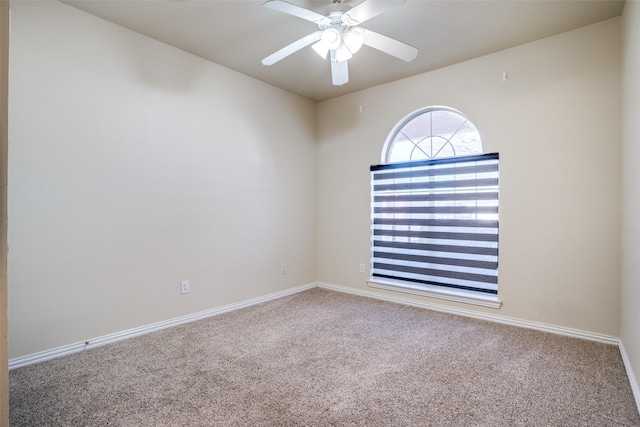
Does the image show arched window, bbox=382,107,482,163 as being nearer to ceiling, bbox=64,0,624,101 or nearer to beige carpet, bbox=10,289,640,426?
ceiling, bbox=64,0,624,101

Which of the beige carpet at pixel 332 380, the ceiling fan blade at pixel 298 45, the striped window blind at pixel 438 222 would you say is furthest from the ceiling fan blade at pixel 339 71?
the beige carpet at pixel 332 380

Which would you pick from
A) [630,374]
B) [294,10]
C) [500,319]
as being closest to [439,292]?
[500,319]

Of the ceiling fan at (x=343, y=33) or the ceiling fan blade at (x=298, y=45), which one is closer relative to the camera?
the ceiling fan at (x=343, y=33)

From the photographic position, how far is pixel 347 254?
4094 millimetres

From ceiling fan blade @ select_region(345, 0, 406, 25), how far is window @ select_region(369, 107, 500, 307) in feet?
5.75

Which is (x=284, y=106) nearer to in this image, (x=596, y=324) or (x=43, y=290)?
(x=43, y=290)

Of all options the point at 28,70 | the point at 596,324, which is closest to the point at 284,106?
the point at 28,70

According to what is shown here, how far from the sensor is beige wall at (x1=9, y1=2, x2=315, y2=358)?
7.06 ft

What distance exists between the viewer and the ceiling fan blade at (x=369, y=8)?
1.81 metres

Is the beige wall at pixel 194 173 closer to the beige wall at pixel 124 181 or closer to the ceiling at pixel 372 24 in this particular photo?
the beige wall at pixel 124 181

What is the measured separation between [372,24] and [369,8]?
689 mm

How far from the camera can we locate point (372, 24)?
8.25 feet

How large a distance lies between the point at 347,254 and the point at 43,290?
116 inches

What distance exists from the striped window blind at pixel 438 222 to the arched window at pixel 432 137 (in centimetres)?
14
